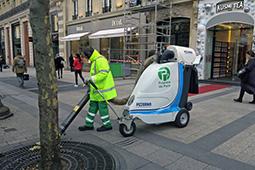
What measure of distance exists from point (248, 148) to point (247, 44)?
Answer: 9.82 meters

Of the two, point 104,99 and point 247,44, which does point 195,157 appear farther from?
point 247,44

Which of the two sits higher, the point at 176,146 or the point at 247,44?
the point at 247,44

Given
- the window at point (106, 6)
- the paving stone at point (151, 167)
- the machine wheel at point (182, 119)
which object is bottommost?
the paving stone at point (151, 167)

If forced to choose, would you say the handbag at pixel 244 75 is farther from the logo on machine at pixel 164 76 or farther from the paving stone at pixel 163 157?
the paving stone at pixel 163 157

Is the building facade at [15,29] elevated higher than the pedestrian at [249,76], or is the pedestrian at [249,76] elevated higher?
the building facade at [15,29]

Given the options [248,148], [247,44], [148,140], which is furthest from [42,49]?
[247,44]

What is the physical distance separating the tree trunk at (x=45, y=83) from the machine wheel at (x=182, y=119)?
269 centimetres

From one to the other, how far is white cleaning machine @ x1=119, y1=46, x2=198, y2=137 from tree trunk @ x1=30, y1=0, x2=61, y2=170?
1659mm

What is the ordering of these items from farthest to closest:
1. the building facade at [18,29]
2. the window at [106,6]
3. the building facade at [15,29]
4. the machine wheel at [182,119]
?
the building facade at [15,29] < the building facade at [18,29] < the window at [106,6] < the machine wheel at [182,119]

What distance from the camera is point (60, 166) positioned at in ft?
9.95

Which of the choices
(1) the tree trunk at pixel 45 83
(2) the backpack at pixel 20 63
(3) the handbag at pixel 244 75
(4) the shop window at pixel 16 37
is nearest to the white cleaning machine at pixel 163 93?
(1) the tree trunk at pixel 45 83

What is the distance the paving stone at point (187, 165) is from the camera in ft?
10.4

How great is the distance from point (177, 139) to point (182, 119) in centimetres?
77

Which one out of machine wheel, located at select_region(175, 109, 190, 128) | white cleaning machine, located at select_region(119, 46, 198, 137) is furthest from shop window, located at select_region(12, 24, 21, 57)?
machine wheel, located at select_region(175, 109, 190, 128)
